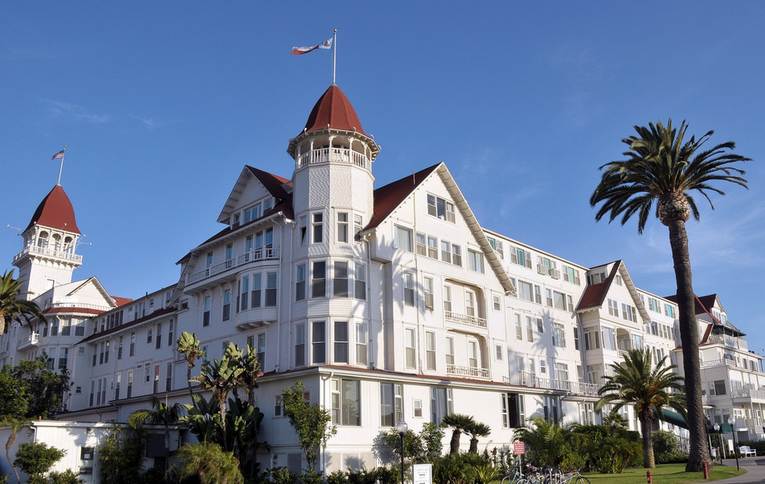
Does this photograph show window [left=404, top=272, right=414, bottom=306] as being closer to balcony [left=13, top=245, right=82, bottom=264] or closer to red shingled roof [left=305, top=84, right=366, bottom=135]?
red shingled roof [left=305, top=84, right=366, bottom=135]

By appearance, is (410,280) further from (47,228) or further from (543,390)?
(47,228)

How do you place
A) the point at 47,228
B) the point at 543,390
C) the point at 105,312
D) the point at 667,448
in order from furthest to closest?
1. the point at 47,228
2. the point at 105,312
3. the point at 667,448
4. the point at 543,390

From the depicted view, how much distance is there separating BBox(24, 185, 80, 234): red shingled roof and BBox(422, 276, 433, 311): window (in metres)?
54.9

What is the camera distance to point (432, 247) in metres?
42.8

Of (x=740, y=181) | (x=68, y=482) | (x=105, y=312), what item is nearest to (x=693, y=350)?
(x=740, y=181)

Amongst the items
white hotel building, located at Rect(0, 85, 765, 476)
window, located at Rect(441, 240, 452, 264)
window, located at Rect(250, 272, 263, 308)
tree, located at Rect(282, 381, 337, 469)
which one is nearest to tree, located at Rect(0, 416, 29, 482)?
white hotel building, located at Rect(0, 85, 765, 476)

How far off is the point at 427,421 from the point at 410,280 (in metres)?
8.18

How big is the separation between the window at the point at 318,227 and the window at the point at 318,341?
484 centimetres

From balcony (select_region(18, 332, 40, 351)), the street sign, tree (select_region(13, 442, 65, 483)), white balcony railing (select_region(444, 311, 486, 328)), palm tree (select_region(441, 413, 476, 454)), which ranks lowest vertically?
the street sign

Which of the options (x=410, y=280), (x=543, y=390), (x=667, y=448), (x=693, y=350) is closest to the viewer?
(x=693, y=350)

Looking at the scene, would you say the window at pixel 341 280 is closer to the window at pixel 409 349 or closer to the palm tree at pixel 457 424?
the window at pixel 409 349

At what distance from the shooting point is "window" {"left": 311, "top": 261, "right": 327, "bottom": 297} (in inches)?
1478

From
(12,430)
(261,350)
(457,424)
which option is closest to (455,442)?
(457,424)

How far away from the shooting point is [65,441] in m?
34.4
